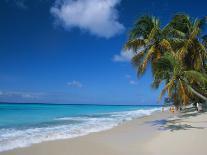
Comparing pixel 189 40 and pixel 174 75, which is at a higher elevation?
pixel 189 40

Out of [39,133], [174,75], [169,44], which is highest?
[169,44]

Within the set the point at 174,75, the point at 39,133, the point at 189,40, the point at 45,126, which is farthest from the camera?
the point at 45,126

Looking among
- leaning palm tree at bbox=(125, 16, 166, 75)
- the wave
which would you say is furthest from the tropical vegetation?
the wave

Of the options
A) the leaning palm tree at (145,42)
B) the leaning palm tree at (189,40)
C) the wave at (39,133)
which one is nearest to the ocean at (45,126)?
the wave at (39,133)

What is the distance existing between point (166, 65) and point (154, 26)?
469cm

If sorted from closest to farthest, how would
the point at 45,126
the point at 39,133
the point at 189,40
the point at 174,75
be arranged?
the point at 174,75 < the point at 39,133 < the point at 189,40 < the point at 45,126

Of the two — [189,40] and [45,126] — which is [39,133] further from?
[189,40]

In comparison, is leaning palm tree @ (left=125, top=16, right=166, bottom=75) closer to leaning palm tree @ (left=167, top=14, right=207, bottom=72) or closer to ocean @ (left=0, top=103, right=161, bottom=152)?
leaning palm tree @ (left=167, top=14, right=207, bottom=72)

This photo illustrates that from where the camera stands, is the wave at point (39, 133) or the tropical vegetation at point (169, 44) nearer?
the wave at point (39, 133)

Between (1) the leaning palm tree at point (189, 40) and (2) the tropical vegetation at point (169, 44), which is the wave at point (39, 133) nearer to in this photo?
(2) the tropical vegetation at point (169, 44)

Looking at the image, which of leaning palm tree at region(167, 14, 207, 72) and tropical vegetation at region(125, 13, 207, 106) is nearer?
tropical vegetation at region(125, 13, 207, 106)

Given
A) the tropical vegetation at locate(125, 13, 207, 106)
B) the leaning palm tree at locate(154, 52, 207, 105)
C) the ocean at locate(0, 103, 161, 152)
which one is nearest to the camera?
the leaning palm tree at locate(154, 52, 207, 105)

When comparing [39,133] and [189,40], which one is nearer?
[39,133]

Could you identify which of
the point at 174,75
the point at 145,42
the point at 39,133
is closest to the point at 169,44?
the point at 145,42
